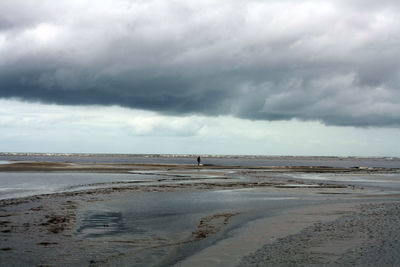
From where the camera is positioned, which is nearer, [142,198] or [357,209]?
[357,209]

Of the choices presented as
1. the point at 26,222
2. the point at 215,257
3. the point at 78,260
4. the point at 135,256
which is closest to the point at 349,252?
the point at 215,257

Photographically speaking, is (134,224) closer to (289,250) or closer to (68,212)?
(68,212)

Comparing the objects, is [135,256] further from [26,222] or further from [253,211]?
[253,211]

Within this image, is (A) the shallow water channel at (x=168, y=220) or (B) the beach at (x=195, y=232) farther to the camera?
(A) the shallow water channel at (x=168, y=220)

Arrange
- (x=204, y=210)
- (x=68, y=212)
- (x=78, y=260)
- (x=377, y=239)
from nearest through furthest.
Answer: (x=78, y=260) < (x=377, y=239) < (x=68, y=212) < (x=204, y=210)

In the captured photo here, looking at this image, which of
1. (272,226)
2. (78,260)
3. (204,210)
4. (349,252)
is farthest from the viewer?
(204,210)

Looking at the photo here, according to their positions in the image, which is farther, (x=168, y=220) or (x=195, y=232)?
(x=168, y=220)

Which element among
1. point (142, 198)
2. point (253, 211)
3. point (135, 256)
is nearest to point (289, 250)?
point (135, 256)

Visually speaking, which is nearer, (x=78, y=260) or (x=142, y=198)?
(x=78, y=260)

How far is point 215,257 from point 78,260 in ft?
13.8

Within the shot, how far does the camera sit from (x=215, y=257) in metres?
12.2

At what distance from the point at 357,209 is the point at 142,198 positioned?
46.8 feet

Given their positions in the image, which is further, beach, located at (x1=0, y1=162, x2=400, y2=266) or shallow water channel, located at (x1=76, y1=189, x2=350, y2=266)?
shallow water channel, located at (x1=76, y1=189, x2=350, y2=266)

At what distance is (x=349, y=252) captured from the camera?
1269 cm
